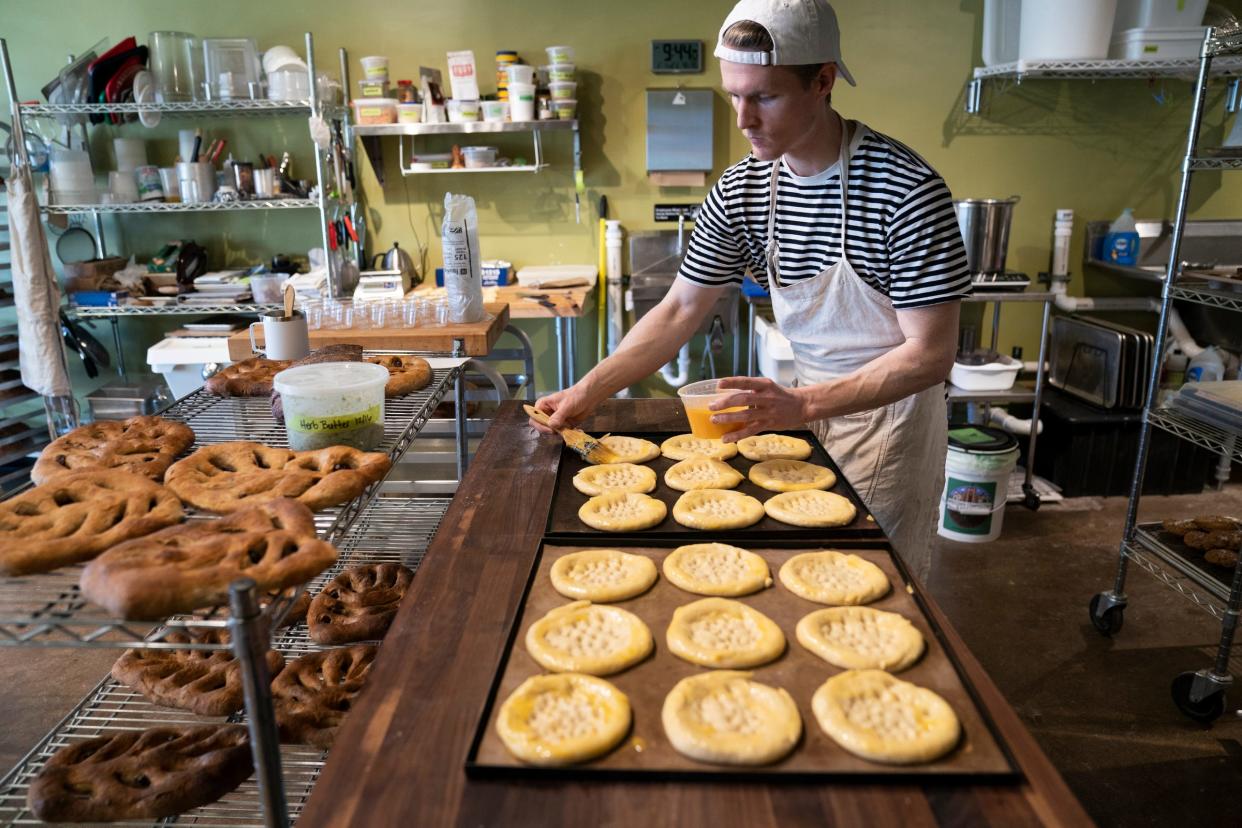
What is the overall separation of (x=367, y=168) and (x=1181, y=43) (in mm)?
3837

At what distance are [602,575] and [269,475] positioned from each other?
1.67 feet

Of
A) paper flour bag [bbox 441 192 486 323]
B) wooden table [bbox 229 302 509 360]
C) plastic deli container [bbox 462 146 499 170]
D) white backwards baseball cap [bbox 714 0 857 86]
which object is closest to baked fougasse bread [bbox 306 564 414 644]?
wooden table [bbox 229 302 509 360]

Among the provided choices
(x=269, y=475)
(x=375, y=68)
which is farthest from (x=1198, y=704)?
(x=375, y=68)

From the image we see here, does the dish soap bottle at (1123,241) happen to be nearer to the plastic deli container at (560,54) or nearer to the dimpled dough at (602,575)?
the plastic deli container at (560,54)

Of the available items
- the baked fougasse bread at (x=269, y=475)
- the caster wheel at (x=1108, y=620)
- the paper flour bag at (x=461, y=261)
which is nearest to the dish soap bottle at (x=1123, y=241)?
the caster wheel at (x=1108, y=620)

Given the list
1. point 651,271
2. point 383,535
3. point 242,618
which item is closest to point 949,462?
point 651,271

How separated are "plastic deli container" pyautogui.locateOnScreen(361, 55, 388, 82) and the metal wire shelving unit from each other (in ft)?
10.7

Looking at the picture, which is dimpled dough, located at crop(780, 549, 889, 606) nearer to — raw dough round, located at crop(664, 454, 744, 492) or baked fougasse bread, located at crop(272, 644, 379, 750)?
raw dough round, located at crop(664, 454, 744, 492)

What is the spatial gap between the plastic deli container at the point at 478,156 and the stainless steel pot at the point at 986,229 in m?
2.19

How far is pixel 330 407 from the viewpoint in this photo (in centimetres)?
141

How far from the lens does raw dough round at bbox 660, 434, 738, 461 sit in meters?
1.74

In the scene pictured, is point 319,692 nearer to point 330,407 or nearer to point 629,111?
point 330,407

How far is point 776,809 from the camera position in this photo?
2.78 feet

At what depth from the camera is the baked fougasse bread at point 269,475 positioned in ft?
3.96
